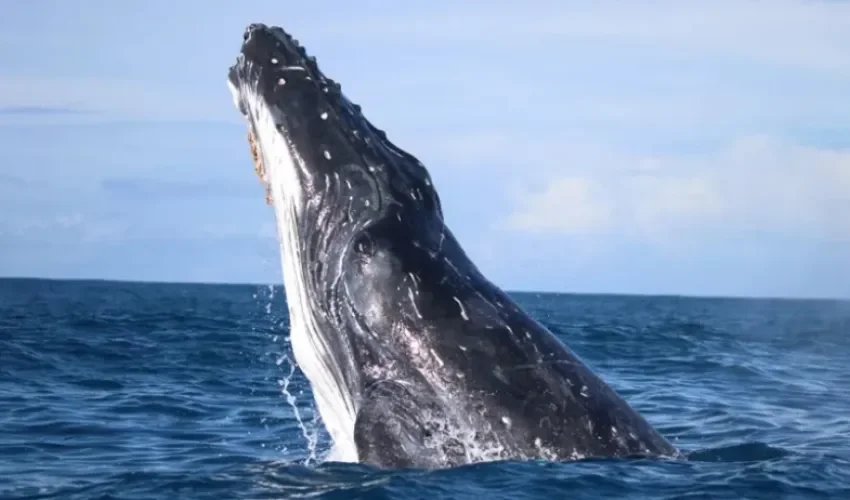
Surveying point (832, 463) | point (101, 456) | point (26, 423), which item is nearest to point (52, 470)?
point (101, 456)

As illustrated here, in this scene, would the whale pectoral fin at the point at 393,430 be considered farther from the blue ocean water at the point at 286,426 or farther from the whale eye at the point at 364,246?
the whale eye at the point at 364,246

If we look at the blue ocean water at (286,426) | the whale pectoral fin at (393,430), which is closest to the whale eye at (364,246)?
the whale pectoral fin at (393,430)

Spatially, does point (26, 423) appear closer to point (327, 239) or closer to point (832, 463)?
point (327, 239)

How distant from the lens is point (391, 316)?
29.1 ft

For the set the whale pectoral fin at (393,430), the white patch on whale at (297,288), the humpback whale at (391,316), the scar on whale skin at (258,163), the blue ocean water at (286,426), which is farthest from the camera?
the scar on whale skin at (258,163)

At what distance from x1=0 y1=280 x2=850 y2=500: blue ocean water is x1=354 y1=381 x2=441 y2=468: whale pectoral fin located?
11cm

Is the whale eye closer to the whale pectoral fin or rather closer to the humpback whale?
the humpback whale

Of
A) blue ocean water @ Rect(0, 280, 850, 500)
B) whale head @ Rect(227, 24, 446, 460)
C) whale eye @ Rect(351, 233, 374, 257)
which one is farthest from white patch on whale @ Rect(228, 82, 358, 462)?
whale eye @ Rect(351, 233, 374, 257)

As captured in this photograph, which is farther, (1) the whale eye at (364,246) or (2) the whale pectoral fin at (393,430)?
(1) the whale eye at (364,246)

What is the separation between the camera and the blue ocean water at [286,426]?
29.0 feet

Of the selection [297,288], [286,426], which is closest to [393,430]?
[297,288]

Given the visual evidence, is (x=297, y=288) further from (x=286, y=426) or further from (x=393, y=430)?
(x=286, y=426)

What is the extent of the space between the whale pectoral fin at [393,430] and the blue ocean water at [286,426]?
4.3 inches

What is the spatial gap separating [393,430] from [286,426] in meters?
6.91
